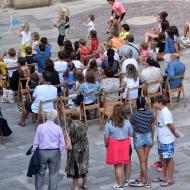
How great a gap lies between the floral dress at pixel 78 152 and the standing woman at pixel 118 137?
1.31ft

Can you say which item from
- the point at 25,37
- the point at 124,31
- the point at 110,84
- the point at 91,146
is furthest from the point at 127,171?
the point at 25,37

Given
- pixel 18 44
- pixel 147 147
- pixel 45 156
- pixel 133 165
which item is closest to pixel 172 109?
pixel 133 165

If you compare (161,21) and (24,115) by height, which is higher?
(161,21)

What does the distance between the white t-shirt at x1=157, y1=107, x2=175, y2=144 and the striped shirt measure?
15cm

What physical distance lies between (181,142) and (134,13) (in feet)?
39.2

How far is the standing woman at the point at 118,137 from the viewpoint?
13.8 m

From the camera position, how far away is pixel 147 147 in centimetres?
1413

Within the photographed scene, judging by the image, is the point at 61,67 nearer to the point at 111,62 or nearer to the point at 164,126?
the point at 111,62

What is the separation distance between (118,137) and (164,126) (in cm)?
80

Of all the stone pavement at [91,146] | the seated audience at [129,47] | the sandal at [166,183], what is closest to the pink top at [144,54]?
the seated audience at [129,47]

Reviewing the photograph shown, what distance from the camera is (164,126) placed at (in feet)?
46.0

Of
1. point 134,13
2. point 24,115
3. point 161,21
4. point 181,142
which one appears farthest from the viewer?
point 134,13

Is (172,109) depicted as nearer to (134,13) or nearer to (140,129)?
(140,129)

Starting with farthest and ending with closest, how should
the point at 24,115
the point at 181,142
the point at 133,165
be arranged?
1. the point at 24,115
2. the point at 181,142
3. the point at 133,165
